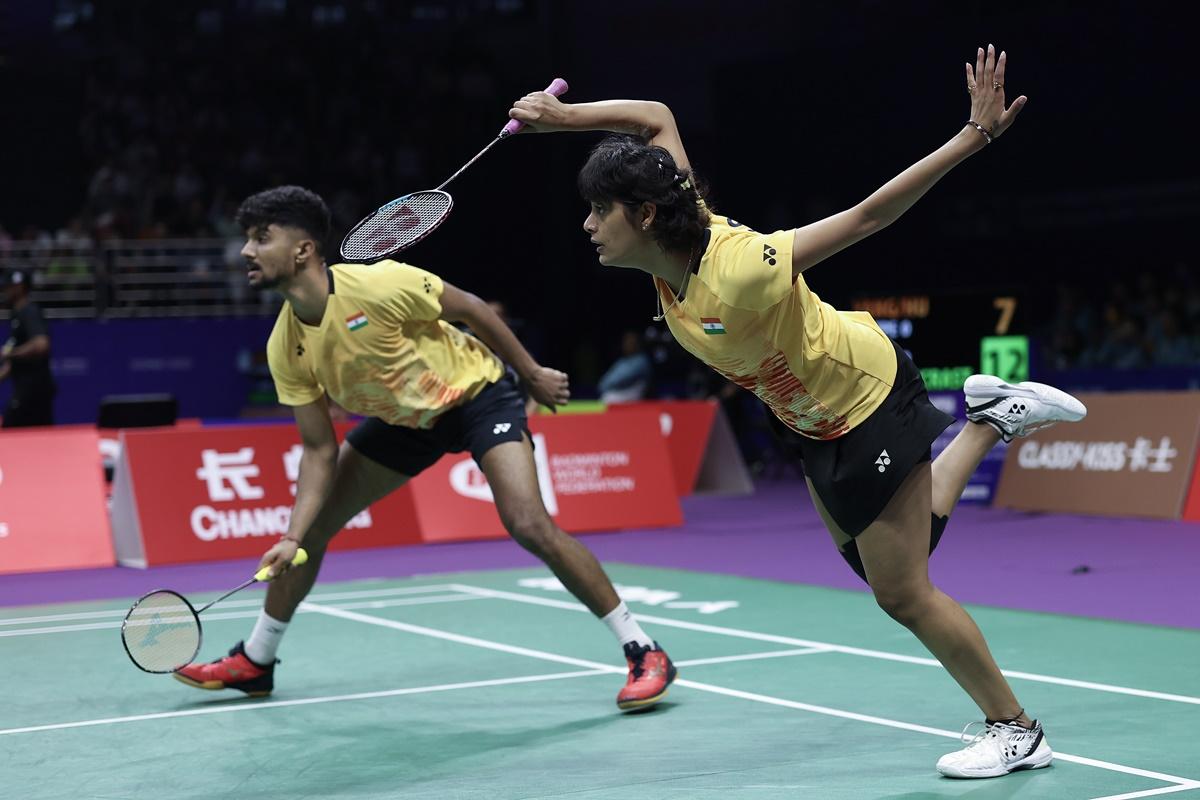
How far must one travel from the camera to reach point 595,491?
1173 centimetres

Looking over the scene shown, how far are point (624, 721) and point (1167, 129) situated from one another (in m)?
16.5

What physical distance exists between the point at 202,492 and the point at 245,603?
6.71 feet

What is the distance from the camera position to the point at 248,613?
316 inches

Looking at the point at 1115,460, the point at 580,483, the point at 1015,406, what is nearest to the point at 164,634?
the point at 1015,406

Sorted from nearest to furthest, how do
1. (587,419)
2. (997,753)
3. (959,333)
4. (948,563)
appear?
(997,753), (948,563), (587,419), (959,333)

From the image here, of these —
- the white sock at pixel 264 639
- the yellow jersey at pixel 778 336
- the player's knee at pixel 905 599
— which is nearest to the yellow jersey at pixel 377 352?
the white sock at pixel 264 639

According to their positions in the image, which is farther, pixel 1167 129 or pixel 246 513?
pixel 1167 129

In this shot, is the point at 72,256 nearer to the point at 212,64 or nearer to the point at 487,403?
the point at 212,64

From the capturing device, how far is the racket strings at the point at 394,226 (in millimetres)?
4980

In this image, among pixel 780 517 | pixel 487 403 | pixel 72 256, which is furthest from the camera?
pixel 72 256

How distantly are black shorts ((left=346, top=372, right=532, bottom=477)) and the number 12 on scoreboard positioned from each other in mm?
6883

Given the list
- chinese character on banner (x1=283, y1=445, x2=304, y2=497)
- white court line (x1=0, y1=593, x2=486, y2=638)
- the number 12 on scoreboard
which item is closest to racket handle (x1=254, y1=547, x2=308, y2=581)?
white court line (x1=0, y1=593, x2=486, y2=638)

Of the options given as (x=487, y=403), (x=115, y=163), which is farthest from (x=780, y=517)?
(x=115, y=163)

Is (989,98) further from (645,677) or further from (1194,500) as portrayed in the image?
(1194,500)
